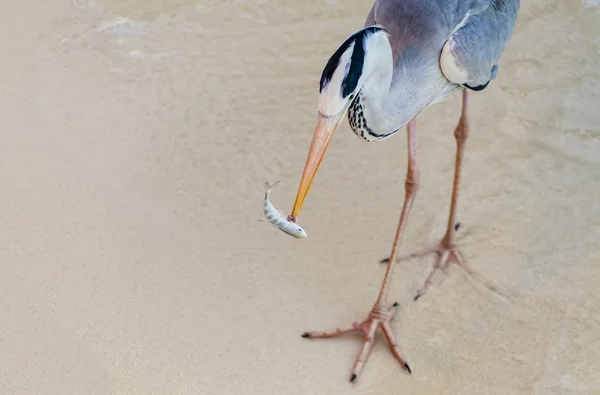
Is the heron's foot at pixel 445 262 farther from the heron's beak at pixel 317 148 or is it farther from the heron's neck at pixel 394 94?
the heron's beak at pixel 317 148

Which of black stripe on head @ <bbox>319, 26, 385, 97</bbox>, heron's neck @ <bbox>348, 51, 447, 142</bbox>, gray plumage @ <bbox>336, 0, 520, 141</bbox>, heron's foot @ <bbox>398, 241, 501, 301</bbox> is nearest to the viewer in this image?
black stripe on head @ <bbox>319, 26, 385, 97</bbox>

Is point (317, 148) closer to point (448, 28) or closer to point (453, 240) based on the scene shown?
point (448, 28)

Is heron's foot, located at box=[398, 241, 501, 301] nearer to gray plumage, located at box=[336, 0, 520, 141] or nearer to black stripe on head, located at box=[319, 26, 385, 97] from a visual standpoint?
gray plumage, located at box=[336, 0, 520, 141]

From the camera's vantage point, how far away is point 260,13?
136 inches

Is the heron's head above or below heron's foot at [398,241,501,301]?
above

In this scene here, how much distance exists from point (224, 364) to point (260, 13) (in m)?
1.85

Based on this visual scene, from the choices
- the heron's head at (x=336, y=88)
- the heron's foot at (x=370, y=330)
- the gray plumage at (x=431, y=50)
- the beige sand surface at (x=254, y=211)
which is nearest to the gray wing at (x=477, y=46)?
the gray plumage at (x=431, y=50)

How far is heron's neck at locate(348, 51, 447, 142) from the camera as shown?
6.03ft

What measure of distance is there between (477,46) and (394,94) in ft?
1.13

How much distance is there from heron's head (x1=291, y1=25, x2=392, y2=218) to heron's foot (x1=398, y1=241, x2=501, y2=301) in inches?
36.4

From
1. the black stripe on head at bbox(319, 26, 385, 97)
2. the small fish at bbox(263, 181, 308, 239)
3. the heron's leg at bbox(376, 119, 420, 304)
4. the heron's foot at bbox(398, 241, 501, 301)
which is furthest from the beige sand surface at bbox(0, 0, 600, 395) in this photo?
the black stripe on head at bbox(319, 26, 385, 97)

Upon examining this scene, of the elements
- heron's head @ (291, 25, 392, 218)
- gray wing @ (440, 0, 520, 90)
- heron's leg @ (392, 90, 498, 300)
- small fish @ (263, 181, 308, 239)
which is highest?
heron's head @ (291, 25, 392, 218)

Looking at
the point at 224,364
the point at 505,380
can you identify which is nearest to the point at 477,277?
the point at 505,380

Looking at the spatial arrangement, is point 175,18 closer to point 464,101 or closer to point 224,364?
point 464,101
